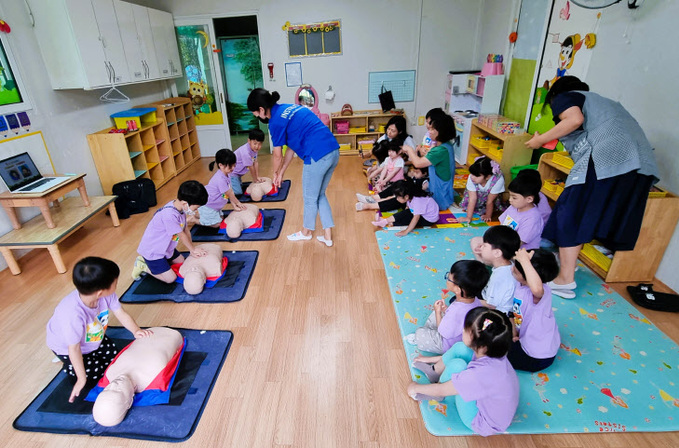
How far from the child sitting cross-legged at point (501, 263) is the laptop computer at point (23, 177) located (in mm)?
3318

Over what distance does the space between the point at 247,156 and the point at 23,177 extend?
1969 mm

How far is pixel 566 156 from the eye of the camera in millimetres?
2879

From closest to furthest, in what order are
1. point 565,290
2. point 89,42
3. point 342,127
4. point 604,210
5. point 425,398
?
point 425,398 → point 604,210 → point 565,290 → point 89,42 → point 342,127

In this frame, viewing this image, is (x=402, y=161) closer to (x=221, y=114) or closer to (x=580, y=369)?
(x=580, y=369)

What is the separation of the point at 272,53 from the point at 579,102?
4645 millimetres

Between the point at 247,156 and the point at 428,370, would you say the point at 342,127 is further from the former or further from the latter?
the point at 428,370

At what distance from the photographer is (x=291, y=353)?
6.74 feet

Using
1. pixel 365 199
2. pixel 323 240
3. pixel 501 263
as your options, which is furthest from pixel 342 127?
Result: pixel 501 263

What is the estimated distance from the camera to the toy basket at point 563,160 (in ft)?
9.21

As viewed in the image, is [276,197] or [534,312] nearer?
[534,312]

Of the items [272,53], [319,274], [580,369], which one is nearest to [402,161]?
[319,274]

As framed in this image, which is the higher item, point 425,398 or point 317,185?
point 317,185

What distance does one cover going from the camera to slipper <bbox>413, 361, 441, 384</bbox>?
1.78 metres

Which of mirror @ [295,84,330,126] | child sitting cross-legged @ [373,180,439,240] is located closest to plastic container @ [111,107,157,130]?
mirror @ [295,84,330,126]
